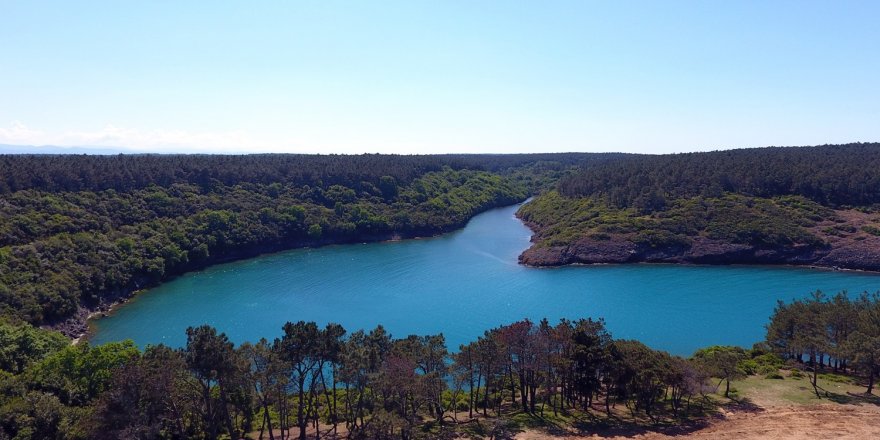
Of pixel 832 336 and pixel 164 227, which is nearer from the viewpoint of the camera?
pixel 832 336

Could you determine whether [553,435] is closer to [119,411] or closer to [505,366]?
[505,366]

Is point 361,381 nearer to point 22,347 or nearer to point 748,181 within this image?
point 22,347

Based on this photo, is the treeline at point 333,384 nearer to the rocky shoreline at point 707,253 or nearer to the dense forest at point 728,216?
the rocky shoreline at point 707,253

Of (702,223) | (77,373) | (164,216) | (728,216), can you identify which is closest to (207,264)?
(164,216)

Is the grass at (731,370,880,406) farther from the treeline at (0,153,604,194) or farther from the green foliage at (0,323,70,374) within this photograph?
the treeline at (0,153,604,194)

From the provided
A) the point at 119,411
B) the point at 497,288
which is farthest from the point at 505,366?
the point at 497,288

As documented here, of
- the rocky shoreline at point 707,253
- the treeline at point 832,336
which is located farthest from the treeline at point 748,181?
the treeline at point 832,336
